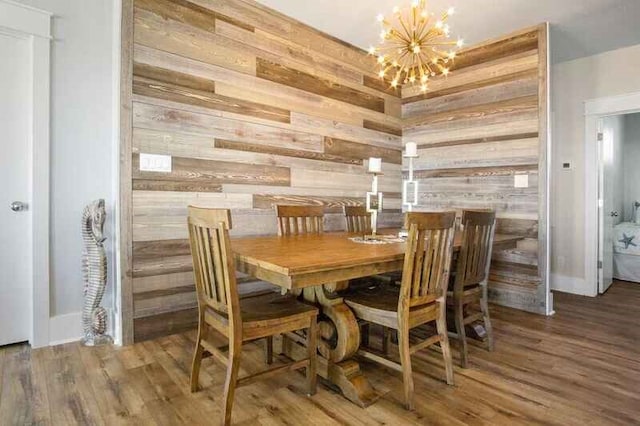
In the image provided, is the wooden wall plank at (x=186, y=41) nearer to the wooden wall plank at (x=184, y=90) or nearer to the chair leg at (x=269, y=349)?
the wooden wall plank at (x=184, y=90)

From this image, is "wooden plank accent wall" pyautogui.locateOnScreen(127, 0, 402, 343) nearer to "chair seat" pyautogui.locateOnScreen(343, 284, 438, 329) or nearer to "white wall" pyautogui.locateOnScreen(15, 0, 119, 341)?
"white wall" pyautogui.locateOnScreen(15, 0, 119, 341)

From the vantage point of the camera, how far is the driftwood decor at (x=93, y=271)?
248 centimetres

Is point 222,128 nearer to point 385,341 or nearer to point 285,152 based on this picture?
point 285,152

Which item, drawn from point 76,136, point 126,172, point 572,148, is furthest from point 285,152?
point 572,148

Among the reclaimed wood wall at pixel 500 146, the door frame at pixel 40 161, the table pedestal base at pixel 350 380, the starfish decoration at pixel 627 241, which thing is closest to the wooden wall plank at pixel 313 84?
the reclaimed wood wall at pixel 500 146

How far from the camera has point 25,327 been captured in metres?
2.51

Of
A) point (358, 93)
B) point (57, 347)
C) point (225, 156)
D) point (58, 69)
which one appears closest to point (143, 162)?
point (225, 156)

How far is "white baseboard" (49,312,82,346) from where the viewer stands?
2.51 metres

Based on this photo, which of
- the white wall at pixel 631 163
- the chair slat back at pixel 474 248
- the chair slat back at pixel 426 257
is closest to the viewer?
the chair slat back at pixel 426 257

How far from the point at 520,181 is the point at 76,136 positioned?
3833mm

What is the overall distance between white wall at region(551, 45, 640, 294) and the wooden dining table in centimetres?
273

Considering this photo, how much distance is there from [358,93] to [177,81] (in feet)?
6.67

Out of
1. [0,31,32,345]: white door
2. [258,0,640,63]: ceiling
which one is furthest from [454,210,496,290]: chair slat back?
[0,31,32,345]: white door

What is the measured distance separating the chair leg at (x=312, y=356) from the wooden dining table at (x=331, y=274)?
109 mm
